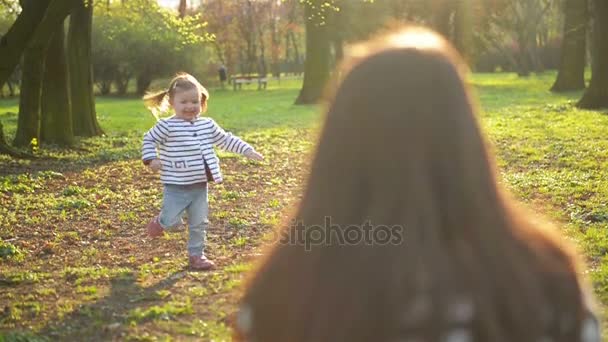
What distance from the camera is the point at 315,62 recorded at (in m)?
33.8

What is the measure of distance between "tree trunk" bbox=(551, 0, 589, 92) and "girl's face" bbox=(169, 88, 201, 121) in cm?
2680

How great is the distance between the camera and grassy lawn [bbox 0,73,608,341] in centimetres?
605

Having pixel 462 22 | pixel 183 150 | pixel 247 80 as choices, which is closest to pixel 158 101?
pixel 183 150

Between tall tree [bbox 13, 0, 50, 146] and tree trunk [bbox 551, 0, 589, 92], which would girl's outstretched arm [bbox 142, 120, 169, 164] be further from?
tree trunk [bbox 551, 0, 589, 92]

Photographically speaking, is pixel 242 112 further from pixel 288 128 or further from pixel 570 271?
pixel 570 271

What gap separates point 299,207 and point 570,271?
78 cm

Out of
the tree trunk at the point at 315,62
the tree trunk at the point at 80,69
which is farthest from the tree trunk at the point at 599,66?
the tree trunk at the point at 80,69

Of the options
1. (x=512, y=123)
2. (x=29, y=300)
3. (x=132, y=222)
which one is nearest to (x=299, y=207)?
(x=29, y=300)

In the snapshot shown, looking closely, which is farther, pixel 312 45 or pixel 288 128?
pixel 312 45

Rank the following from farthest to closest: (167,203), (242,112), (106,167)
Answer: (242,112) < (106,167) < (167,203)

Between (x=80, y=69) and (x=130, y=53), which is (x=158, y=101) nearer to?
(x=80, y=69)

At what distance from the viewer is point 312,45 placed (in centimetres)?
3372

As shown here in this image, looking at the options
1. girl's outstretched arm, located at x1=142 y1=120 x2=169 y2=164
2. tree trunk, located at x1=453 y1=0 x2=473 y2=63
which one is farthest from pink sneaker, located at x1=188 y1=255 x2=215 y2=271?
tree trunk, located at x1=453 y1=0 x2=473 y2=63

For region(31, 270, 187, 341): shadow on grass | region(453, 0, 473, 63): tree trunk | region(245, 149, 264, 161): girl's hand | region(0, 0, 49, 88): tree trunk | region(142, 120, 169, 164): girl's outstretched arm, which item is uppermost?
region(453, 0, 473, 63): tree trunk
